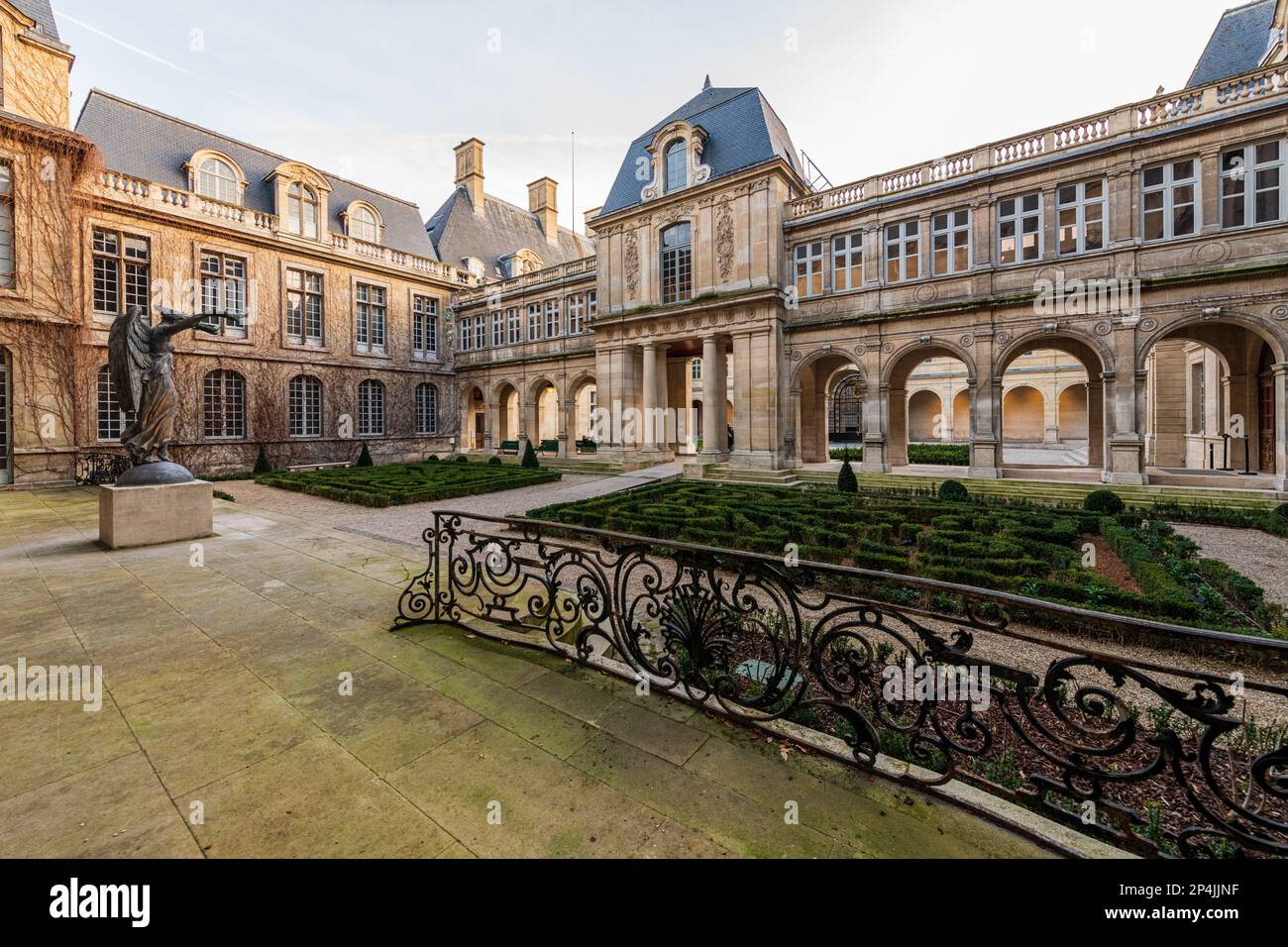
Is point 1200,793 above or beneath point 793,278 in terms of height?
beneath

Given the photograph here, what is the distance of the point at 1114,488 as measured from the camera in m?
13.8

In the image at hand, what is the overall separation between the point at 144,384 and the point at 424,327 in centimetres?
2306

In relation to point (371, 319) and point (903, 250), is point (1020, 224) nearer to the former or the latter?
point (903, 250)

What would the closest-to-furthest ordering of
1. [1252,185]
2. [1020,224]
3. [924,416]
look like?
[1252,185] → [1020,224] → [924,416]

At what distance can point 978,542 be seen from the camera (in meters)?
7.69

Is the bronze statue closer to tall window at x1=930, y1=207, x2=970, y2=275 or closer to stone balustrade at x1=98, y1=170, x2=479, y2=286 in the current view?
stone balustrade at x1=98, y1=170, x2=479, y2=286

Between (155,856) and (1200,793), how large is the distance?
17.9 feet

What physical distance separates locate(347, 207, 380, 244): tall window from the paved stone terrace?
27645 mm

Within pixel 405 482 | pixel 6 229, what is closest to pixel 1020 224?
pixel 405 482

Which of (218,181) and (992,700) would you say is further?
(218,181)

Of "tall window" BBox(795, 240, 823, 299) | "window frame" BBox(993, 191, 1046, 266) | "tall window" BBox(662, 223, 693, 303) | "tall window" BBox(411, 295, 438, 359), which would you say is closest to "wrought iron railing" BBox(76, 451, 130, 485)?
"tall window" BBox(411, 295, 438, 359)
